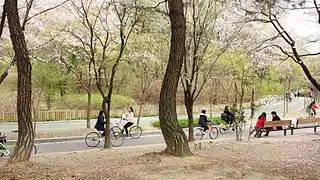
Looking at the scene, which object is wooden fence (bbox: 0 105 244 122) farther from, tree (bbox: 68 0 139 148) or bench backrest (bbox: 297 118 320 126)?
bench backrest (bbox: 297 118 320 126)

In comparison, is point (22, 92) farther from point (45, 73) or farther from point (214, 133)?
point (45, 73)

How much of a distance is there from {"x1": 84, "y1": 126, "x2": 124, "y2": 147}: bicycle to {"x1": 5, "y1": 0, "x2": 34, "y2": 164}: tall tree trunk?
29.9ft

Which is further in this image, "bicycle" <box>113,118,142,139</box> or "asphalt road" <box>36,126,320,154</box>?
"bicycle" <box>113,118,142,139</box>

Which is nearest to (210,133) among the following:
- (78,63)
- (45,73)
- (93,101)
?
(78,63)

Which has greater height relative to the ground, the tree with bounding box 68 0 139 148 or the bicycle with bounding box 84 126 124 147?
the tree with bounding box 68 0 139 148

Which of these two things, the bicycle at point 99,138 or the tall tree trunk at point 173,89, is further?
the bicycle at point 99,138

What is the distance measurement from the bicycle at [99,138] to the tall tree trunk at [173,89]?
30.3 feet

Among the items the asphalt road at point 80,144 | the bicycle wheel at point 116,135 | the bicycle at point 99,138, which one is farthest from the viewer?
the bicycle wheel at point 116,135

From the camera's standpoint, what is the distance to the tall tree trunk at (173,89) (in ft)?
27.6

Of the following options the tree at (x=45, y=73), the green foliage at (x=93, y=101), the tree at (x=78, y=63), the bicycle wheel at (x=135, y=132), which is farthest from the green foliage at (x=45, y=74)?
the green foliage at (x=93, y=101)

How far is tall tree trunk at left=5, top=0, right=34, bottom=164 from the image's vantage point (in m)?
7.99

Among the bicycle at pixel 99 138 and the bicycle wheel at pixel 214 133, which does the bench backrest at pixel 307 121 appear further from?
the bicycle at pixel 99 138

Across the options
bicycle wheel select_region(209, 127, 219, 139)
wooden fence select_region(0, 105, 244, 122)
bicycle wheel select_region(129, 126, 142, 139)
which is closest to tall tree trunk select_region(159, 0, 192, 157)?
bicycle wheel select_region(129, 126, 142, 139)

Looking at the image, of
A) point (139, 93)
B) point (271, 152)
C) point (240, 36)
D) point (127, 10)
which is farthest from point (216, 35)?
point (139, 93)
